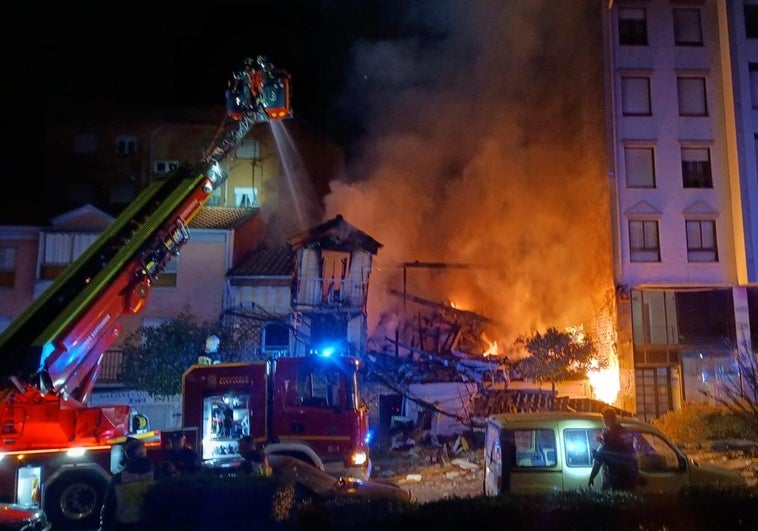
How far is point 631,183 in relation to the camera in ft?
79.7

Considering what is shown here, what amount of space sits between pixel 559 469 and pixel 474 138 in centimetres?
2284

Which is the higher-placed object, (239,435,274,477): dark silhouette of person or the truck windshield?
the truck windshield

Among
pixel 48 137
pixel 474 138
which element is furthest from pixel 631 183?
pixel 48 137

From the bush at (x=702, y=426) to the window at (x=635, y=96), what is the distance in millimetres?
11592

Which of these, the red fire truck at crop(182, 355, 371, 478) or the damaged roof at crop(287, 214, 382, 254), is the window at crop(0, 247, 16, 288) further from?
the red fire truck at crop(182, 355, 371, 478)

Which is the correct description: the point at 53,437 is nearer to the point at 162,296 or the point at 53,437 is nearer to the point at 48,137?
the point at 162,296

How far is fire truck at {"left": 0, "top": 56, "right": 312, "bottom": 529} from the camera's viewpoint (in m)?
9.03

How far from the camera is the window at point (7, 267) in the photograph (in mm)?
22750

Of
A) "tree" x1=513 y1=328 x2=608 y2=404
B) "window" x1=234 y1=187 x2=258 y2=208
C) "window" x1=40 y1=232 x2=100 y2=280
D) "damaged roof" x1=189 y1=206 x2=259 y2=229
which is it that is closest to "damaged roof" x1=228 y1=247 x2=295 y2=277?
"damaged roof" x1=189 y1=206 x2=259 y2=229

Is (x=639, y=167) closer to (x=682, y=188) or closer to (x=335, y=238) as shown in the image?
(x=682, y=188)

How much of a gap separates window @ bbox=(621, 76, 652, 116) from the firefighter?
22.2 meters

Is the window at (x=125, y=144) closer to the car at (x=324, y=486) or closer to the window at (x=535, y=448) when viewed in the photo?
the car at (x=324, y=486)

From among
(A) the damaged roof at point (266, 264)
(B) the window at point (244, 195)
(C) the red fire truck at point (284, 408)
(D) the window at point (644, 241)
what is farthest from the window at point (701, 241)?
(B) the window at point (244, 195)

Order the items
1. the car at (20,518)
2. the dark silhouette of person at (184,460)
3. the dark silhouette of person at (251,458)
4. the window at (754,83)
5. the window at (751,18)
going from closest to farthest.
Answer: the car at (20,518)
the dark silhouette of person at (251,458)
the dark silhouette of person at (184,460)
the window at (754,83)
the window at (751,18)
